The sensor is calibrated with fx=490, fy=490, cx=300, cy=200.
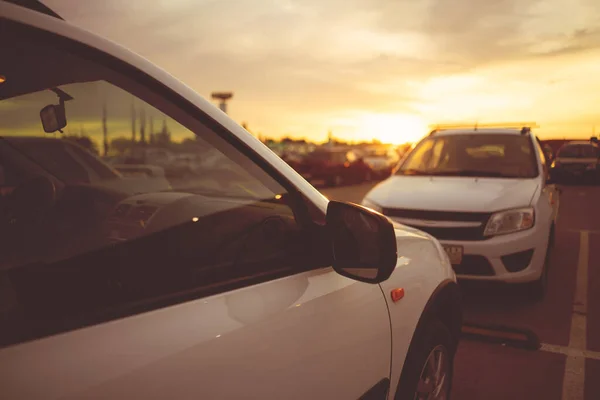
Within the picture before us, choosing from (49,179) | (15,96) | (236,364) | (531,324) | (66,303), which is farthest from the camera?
(531,324)

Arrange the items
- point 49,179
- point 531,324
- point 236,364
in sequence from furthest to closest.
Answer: point 531,324, point 49,179, point 236,364

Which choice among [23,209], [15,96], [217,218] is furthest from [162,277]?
[15,96]

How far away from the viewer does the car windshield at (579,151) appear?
68.6 ft

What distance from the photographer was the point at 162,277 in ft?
4.27

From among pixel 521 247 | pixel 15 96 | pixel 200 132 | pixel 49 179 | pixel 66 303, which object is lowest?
pixel 521 247

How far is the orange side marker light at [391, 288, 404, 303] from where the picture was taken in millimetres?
1986

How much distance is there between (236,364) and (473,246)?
377 cm

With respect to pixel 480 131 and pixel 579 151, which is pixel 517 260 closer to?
pixel 480 131

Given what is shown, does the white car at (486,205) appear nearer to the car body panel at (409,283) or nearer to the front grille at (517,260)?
the front grille at (517,260)

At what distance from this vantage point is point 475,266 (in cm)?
464

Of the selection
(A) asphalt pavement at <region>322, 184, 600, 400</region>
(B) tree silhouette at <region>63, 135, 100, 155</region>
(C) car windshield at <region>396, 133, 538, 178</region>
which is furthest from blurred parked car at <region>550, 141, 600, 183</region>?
(B) tree silhouette at <region>63, 135, 100, 155</region>

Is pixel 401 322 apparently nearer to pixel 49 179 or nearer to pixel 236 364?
pixel 236 364

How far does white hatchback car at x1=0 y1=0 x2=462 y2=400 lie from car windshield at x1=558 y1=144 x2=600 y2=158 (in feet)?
73.2

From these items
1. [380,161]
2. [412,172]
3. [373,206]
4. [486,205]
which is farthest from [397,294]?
[380,161]
